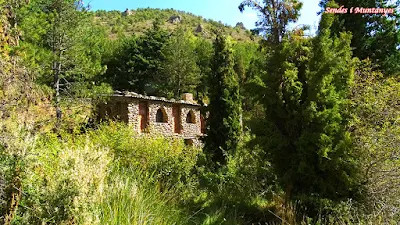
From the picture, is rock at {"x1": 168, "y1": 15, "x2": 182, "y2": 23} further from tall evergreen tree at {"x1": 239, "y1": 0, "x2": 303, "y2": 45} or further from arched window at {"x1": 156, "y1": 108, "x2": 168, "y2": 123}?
tall evergreen tree at {"x1": 239, "y1": 0, "x2": 303, "y2": 45}

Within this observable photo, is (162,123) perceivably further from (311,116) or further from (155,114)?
(311,116)

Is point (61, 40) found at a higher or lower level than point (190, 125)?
higher

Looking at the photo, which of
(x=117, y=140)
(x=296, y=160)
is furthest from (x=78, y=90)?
(x=296, y=160)

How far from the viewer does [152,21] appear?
56.3 m

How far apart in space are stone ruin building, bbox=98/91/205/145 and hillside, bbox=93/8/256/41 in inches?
1212

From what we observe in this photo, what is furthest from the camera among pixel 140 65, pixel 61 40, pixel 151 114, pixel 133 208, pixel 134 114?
pixel 140 65

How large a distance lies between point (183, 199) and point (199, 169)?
8.86 ft

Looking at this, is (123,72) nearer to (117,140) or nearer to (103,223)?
(117,140)

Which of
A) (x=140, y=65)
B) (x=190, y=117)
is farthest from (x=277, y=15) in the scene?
(x=140, y=65)

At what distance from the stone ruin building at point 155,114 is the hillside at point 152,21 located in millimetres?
30779

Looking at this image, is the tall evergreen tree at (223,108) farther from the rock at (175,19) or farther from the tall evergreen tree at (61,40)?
the rock at (175,19)

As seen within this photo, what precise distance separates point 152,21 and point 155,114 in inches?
1663

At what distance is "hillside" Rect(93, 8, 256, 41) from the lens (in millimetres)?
52125

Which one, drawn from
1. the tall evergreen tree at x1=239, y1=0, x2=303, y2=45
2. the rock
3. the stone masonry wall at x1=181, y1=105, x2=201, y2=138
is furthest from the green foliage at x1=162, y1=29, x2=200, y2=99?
the rock
